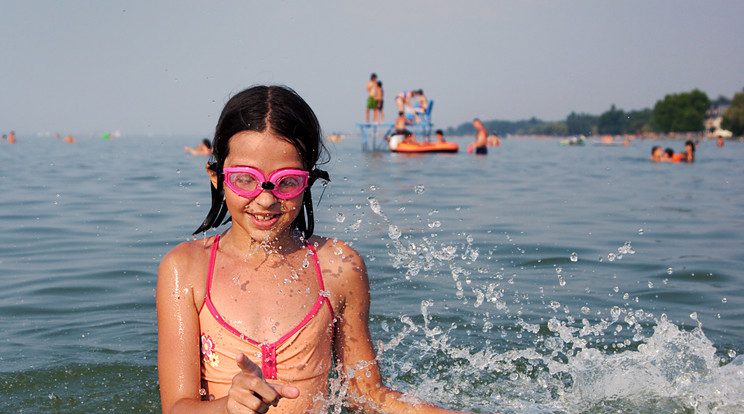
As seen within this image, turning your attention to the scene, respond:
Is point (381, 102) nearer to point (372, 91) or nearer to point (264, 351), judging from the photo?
point (372, 91)

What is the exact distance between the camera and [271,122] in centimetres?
253

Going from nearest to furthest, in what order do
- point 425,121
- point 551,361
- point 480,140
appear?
point 551,361 → point 480,140 → point 425,121

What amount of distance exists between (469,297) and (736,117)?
310ft

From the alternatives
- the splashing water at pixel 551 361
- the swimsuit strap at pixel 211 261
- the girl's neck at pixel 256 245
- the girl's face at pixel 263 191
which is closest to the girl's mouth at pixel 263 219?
the girl's face at pixel 263 191

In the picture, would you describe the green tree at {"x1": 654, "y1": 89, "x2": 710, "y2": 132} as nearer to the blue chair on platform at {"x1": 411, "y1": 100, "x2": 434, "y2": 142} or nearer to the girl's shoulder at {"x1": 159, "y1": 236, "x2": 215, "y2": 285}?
the blue chair on platform at {"x1": 411, "y1": 100, "x2": 434, "y2": 142}

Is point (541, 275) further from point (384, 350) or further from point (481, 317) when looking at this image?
point (384, 350)

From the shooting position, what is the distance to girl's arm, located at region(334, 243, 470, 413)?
2.79 meters

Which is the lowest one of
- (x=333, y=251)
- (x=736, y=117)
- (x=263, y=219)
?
(x=333, y=251)

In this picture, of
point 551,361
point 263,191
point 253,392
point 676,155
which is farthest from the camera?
point 676,155

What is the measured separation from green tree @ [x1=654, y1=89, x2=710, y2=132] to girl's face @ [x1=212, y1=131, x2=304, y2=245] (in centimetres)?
11105

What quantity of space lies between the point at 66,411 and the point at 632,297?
4.14m

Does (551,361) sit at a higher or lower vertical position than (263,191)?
lower

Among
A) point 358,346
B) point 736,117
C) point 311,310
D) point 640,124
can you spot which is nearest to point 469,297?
point 358,346

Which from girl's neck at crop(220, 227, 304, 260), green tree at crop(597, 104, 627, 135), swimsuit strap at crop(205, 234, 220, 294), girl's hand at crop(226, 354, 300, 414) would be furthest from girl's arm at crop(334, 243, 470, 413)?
green tree at crop(597, 104, 627, 135)
